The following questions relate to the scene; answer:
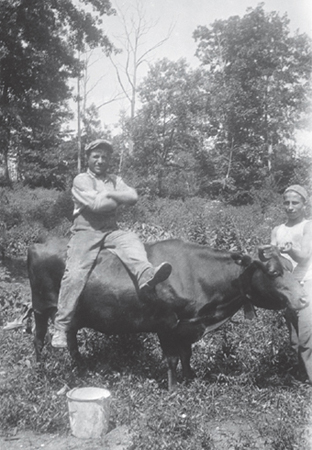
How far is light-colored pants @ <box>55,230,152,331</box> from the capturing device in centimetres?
486

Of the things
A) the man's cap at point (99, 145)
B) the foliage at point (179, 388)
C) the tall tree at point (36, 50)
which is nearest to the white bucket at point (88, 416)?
the foliage at point (179, 388)

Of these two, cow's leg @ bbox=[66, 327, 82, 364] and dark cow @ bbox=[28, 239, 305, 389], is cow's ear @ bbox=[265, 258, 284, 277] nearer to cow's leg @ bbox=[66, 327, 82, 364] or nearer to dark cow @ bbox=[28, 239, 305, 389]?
dark cow @ bbox=[28, 239, 305, 389]

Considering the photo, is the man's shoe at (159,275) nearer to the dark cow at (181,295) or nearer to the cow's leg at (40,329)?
the dark cow at (181,295)

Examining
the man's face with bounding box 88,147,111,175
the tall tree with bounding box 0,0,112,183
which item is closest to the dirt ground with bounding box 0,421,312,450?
the man's face with bounding box 88,147,111,175

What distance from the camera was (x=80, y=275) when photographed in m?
4.89

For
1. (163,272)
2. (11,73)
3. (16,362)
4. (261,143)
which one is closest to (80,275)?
(163,272)

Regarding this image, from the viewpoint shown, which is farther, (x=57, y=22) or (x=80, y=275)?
(x=57, y=22)

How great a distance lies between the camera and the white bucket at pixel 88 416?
13.0 ft

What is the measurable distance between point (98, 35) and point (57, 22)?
6.40ft

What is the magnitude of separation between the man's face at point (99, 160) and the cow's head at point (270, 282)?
1.92 metres

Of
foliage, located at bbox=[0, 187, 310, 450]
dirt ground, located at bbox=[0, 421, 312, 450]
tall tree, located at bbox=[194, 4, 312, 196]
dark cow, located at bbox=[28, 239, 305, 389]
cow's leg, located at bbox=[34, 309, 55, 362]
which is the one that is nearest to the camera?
dirt ground, located at bbox=[0, 421, 312, 450]

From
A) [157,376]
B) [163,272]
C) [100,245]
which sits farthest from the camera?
[157,376]

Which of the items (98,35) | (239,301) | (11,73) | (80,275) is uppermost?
(98,35)

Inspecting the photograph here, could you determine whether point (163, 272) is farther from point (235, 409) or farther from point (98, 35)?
point (98, 35)
